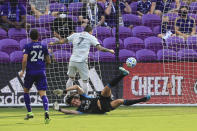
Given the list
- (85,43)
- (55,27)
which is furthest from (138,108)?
(55,27)

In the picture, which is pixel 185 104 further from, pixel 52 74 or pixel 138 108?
pixel 52 74

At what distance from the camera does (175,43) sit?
15.5 meters

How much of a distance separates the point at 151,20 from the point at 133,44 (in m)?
1.44

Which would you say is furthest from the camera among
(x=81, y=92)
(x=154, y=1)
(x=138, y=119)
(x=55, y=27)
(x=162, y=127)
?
(x=154, y=1)

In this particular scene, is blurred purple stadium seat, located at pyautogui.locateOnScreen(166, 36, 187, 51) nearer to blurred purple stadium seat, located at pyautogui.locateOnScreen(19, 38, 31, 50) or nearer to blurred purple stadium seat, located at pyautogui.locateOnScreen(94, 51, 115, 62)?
blurred purple stadium seat, located at pyautogui.locateOnScreen(94, 51, 115, 62)

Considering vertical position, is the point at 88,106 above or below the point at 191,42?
below

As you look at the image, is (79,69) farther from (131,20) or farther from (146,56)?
(131,20)

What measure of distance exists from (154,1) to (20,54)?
498 centimetres

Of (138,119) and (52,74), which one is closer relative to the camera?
(138,119)

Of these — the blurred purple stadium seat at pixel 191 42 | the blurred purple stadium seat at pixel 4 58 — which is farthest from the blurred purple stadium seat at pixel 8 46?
the blurred purple stadium seat at pixel 191 42

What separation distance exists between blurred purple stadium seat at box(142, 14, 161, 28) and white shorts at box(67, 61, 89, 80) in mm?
3904

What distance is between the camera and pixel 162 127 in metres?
9.82

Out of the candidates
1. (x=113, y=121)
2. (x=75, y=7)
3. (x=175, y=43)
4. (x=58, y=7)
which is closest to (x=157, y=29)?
(x=175, y=43)

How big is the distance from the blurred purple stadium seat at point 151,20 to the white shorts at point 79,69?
3.90m
